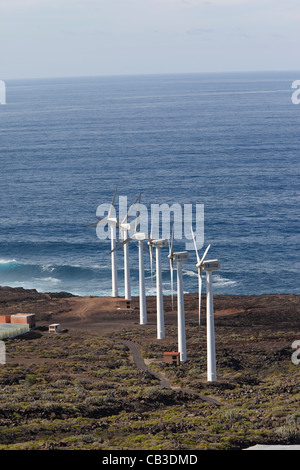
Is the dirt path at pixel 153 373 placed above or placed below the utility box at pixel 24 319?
below

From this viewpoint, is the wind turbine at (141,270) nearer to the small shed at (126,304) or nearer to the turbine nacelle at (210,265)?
the small shed at (126,304)

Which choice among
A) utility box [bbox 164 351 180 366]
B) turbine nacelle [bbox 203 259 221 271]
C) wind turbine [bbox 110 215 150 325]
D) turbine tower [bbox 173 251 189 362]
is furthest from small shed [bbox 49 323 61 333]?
turbine nacelle [bbox 203 259 221 271]

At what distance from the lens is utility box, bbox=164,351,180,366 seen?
65250 millimetres

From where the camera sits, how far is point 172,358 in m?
65.6

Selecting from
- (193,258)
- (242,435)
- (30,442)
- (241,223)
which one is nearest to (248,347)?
(242,435)

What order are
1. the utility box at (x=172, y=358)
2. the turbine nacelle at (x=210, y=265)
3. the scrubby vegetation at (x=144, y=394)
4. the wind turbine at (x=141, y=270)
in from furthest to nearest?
the wind turbine at (x=141, y=270)
the utility box at (x=172, y=358)
the turbine nacelle at (x=210, y=265)
the scrubby vegetation at (x=144, y=394)

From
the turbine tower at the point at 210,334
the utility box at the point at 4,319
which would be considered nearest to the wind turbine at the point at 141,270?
the utility box at the point at 4,319

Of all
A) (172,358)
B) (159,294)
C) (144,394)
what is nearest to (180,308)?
(172,358)

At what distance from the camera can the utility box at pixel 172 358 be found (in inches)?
2569

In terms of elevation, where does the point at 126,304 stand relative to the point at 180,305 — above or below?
below

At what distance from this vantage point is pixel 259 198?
167m

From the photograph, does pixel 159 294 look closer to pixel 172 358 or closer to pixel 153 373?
pixel 172 358

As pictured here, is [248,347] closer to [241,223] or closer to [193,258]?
[193,258]

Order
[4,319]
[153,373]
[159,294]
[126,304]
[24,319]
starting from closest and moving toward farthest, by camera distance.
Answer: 1. [153,373]
2. [159,294]
3. [4,319]
4. [24,319]
5. [126,304]
